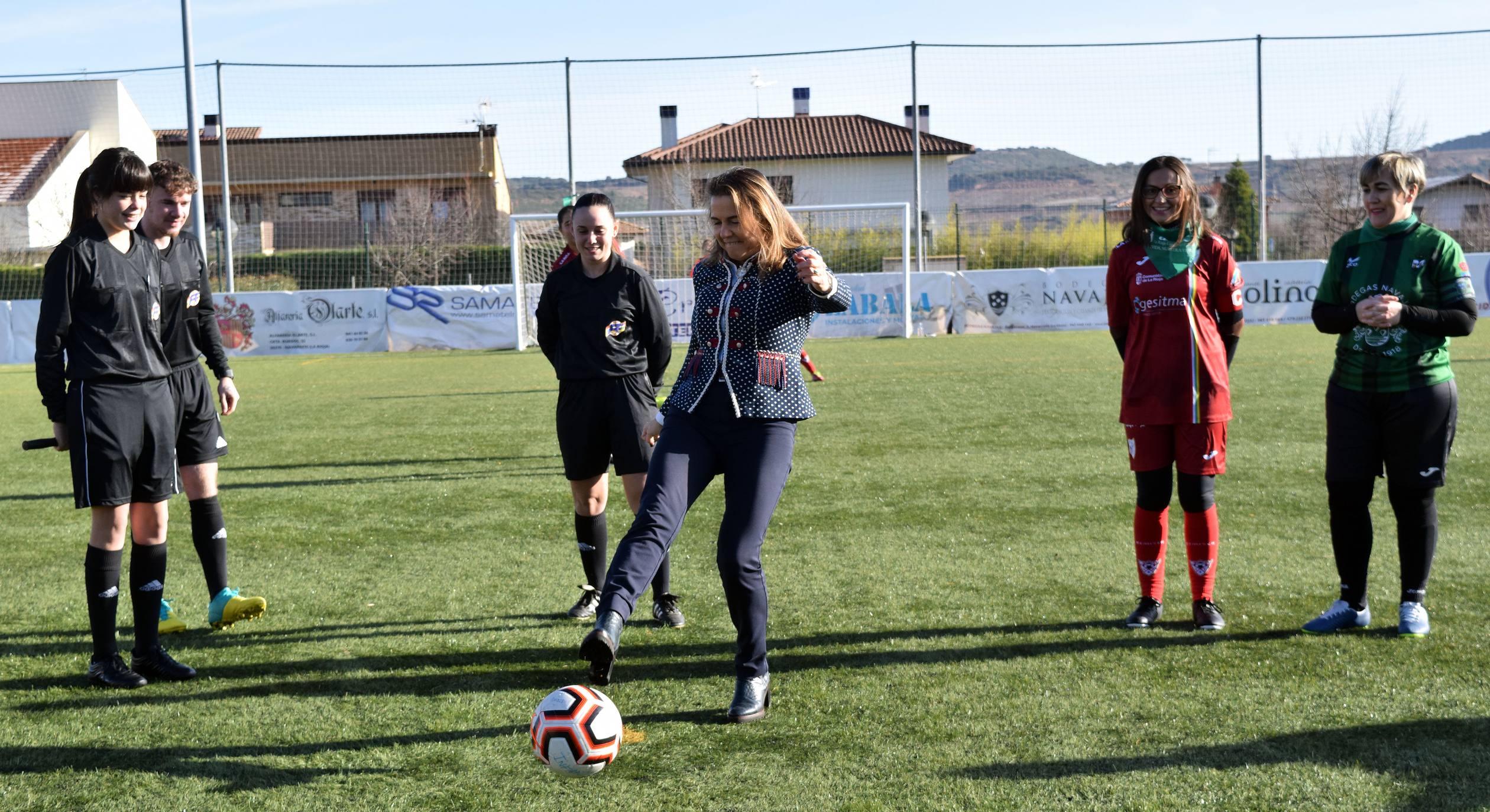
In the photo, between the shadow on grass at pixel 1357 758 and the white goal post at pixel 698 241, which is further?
the white goal post at pixel 698 241

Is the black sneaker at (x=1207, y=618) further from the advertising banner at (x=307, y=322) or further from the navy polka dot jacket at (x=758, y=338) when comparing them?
the advertising banner at (x=307, y=322)

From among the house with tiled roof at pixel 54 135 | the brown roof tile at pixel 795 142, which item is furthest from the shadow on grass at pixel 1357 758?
the house with tiled roof at pixel 54 135

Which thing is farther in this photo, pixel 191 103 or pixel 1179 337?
pixel 191 103

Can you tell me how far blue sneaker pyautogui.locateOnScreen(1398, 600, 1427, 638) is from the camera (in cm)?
468

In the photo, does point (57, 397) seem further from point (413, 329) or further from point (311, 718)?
point (413, 329)

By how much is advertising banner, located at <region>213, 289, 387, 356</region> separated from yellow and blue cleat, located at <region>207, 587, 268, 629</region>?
19716 mm

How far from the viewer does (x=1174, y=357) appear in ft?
15.7

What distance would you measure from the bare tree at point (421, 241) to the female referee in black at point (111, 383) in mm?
23741

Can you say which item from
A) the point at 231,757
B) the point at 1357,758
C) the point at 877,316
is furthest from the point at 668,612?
the point at 877,316

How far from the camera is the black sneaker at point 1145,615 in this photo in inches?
195

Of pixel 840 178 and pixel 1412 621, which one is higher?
pixel 840 178

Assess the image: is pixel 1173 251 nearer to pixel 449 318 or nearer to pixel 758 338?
pixel 758 338

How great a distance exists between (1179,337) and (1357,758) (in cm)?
178

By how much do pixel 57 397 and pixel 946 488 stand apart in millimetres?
5453
